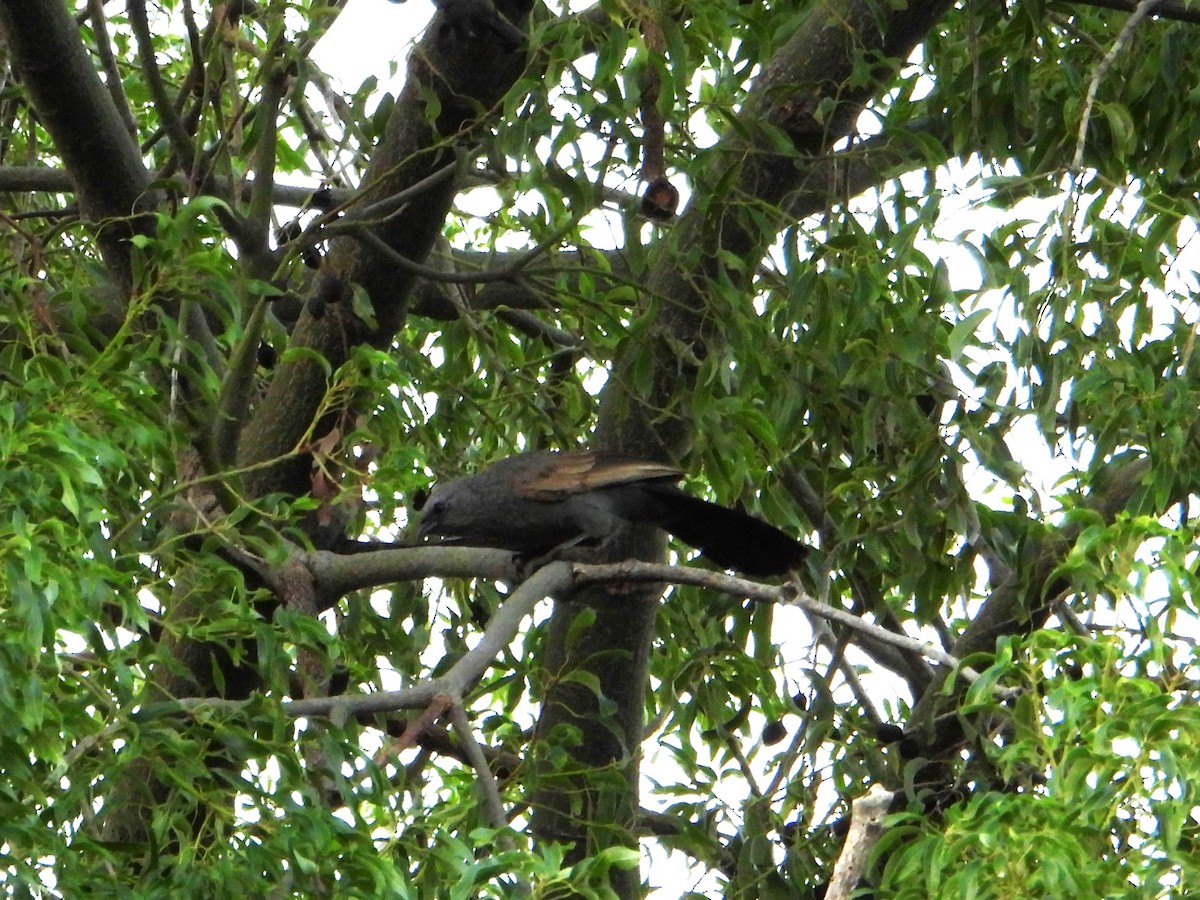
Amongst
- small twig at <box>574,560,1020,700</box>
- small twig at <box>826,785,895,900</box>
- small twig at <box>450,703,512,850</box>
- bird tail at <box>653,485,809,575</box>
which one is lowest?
small twig at <box>826,785,895,900</box>

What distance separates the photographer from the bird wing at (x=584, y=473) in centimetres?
554

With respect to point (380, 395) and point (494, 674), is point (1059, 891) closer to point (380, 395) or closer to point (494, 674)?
point (380, 395)

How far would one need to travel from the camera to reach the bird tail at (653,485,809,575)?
539cm

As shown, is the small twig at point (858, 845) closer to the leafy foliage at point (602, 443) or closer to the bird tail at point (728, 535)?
the leafy foliage at point (602, 443)

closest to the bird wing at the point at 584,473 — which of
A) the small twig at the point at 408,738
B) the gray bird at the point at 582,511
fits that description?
the gray bird at the point at 582,511

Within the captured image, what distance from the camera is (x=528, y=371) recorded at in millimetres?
6543

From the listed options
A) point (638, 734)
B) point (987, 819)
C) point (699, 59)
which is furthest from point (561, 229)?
point (638, 734)

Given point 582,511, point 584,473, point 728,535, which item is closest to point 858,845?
point 728,535

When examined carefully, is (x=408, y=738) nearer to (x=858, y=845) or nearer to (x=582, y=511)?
(x=858, y=845)

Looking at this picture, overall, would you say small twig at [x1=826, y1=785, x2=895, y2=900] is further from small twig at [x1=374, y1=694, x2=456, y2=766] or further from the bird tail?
the bird tail

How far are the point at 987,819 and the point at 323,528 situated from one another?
294cm

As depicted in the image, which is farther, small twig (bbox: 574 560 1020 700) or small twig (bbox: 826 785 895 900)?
small twig (bbox: 574 560 1020 700)

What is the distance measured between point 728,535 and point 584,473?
20.5 inches

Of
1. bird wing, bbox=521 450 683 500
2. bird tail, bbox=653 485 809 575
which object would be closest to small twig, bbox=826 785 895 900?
bird tail, bbox=653 485 809 575
